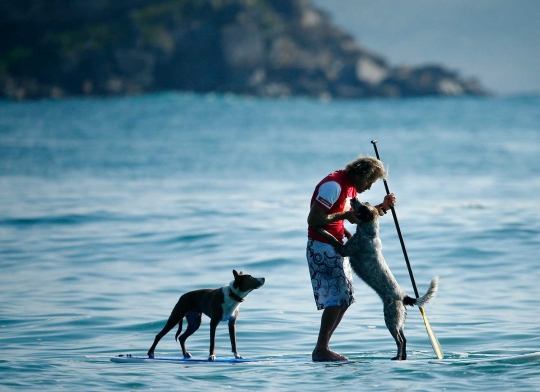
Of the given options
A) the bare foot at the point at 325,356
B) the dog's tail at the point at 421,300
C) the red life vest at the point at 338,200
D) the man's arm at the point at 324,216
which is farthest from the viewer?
the bare foot at the point at 325,356

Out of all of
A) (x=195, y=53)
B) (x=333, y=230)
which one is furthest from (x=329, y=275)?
(x=195, y=53)

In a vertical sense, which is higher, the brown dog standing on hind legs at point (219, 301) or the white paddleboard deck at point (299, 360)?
the brown dog standing on hind legs at point (219, 301)

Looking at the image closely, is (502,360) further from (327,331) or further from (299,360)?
(299,360)

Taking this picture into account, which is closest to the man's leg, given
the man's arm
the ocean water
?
the ocean water

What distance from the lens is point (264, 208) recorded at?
22.2 metres

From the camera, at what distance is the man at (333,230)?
8.22 meters

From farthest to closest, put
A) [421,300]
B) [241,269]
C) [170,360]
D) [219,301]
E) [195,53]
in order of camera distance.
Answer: [195,53] < [241,269] < [170,360] < [421,300] < [219,301]

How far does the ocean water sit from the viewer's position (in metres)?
8.32

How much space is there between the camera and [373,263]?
27.2ft

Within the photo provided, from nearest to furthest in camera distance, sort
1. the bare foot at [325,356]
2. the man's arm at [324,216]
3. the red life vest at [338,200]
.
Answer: the man's arm at [324,216], the red life vest at [338,200], the bare foot at [325,356]

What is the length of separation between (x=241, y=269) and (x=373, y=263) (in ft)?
22.4

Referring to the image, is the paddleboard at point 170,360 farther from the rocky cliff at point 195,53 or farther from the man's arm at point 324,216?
the rocky cliff at point 195,53

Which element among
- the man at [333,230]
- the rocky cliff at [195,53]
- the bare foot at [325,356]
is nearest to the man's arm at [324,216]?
the man at [333,230]

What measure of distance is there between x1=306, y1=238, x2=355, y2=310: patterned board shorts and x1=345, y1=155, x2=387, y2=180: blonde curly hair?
2.43 feet
